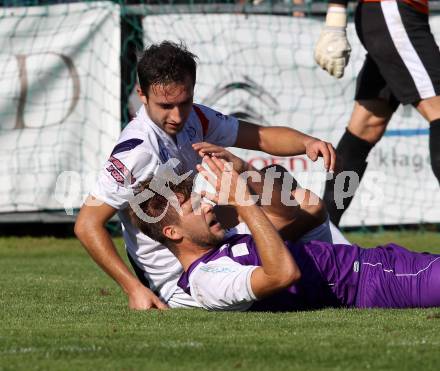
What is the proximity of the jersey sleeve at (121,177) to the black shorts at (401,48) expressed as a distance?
5.93 ft

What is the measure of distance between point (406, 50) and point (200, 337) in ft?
9.35

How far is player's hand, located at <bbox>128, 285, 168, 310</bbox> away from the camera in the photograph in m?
4.73

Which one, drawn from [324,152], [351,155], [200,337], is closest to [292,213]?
[324,152]

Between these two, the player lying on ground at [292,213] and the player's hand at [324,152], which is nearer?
the player's hand at [324,152]

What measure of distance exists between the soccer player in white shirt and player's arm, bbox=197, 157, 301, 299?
0.22 metres

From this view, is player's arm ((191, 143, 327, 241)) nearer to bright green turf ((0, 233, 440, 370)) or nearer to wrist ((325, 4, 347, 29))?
bright green turf ((0, 233, 440, 370))

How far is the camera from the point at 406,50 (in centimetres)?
606

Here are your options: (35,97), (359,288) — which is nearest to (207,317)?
(359,288)

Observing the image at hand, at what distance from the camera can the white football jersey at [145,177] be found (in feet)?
15.9

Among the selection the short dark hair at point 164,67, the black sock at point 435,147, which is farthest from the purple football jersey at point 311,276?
the black sock at point 435,147

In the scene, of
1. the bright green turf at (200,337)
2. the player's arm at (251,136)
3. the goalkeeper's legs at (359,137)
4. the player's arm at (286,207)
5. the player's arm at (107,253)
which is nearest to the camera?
the bright green turf at (200,337)

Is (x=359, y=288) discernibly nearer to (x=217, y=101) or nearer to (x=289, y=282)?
(x=289, y=282)

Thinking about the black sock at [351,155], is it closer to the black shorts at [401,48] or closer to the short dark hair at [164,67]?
the black shorts at [401,48]

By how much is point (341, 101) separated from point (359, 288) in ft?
15.5
